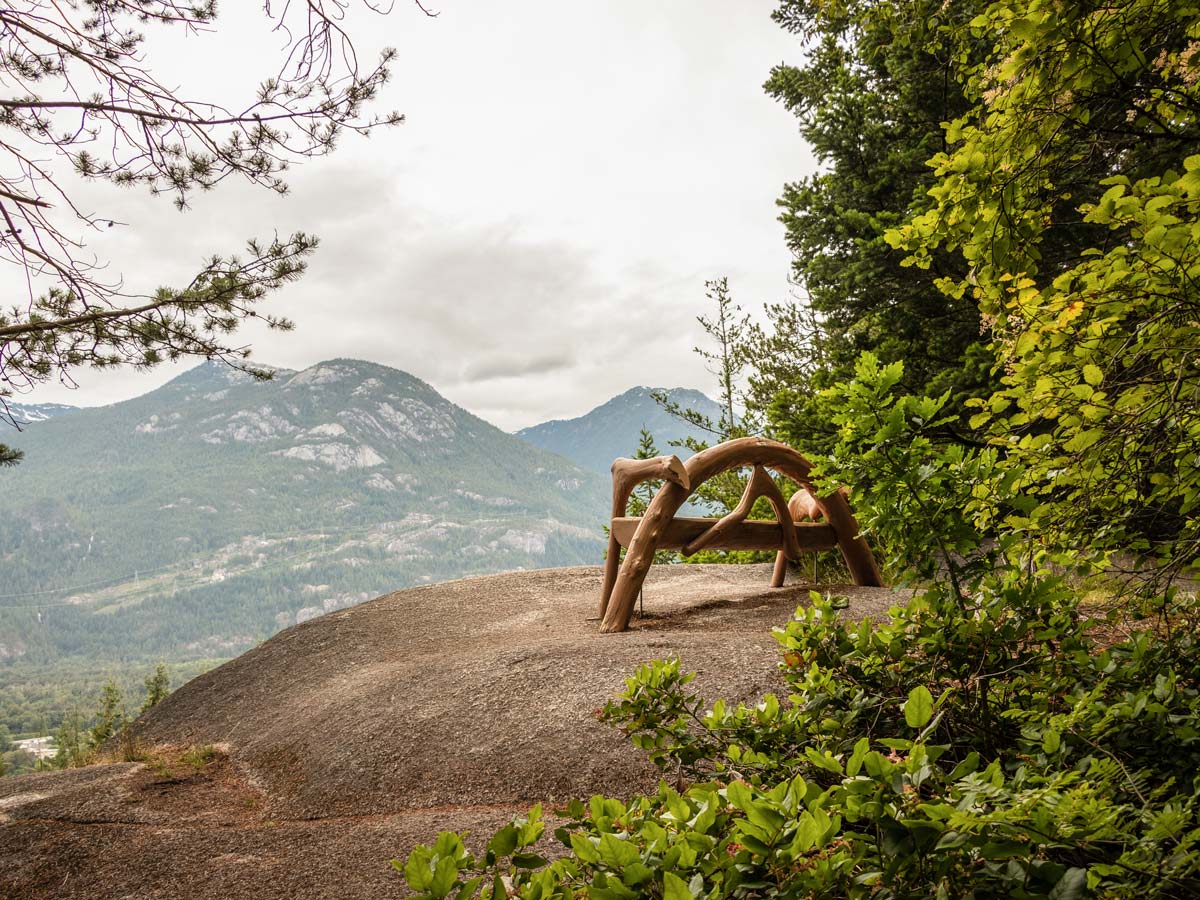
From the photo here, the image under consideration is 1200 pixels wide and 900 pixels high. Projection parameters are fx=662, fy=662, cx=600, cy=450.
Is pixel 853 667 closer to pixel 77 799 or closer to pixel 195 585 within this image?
pixel 77 799

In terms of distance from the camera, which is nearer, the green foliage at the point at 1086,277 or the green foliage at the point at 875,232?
the green foliage at the point at 1086,277

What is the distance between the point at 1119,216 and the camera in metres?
1.77

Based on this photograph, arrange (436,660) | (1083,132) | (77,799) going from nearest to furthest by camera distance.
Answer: (1083,132) < (77,799) < (436,660)

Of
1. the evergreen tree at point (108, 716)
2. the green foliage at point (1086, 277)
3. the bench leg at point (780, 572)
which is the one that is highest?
the green foliage at point (1086, 277)

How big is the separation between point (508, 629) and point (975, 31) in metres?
6.04

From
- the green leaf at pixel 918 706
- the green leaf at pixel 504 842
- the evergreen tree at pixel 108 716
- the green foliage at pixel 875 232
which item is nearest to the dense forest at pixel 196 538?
the evergreen tree at pixel 108 716

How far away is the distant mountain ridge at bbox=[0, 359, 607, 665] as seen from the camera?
11956cm

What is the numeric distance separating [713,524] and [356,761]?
357cm

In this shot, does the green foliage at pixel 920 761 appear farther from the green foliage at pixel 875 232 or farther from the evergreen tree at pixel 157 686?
the evergreen tree at pixel 157 686

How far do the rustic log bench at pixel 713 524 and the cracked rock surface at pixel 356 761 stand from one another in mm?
439

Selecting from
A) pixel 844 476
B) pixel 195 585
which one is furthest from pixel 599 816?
pixel 195 585

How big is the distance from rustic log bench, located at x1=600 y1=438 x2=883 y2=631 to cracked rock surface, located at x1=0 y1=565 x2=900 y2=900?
0.44 metres

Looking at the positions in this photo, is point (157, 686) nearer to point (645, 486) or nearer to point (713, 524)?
point (713, 524)

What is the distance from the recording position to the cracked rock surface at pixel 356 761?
111 inches
